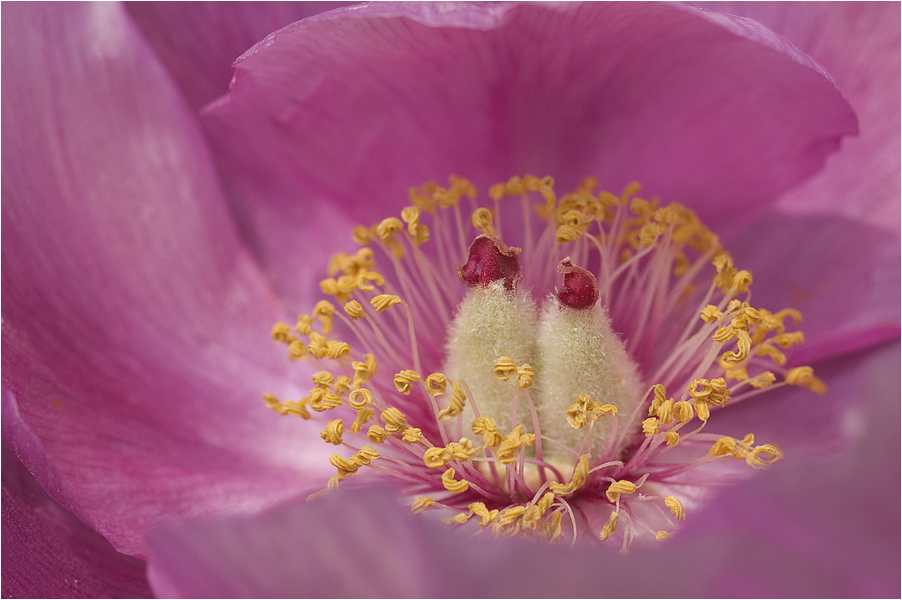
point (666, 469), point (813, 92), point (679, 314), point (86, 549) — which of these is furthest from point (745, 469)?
point (86, 549)

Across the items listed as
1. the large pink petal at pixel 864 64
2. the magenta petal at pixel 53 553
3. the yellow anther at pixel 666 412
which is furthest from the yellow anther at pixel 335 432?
the large pink petal at pixel 864 64

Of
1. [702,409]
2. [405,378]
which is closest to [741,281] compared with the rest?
[702,409]

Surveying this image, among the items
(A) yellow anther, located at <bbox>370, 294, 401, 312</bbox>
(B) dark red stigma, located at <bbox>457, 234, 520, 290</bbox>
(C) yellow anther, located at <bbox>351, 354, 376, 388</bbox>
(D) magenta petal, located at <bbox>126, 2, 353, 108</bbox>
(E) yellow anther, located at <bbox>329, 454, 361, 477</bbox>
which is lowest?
(E) yellow anther, located at <bbox>329, 454, 361, 477</bbox>

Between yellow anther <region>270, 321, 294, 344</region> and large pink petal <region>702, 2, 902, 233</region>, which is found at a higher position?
large pink petal <region>702, 2, 902, 233</region>

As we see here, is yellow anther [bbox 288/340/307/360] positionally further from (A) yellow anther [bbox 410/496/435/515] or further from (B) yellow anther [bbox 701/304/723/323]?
(B) yellow anther [bbox 701/304/723/323]

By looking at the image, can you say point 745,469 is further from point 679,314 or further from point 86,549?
point 86,549

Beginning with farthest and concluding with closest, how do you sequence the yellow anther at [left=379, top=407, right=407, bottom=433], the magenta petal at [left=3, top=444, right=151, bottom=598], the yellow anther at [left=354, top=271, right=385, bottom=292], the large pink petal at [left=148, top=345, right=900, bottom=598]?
the yellow anther at [left=354, top=271, right=385, bottom=292] < the yellow anther at [left=379, top=407, right=407, bottom=433] < the magenta petal at [left=3, top=444, right=151, bottom=598] < the large pink petal at [left=148, top=345, right=900, bottom=598]

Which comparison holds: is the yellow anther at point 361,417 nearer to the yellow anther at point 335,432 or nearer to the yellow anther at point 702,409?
the yellow anther at point 335,432

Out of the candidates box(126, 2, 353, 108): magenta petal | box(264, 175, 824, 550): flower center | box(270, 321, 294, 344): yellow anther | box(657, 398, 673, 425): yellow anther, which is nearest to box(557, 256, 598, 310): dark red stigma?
box(264, 175, 824, 550): flower center
